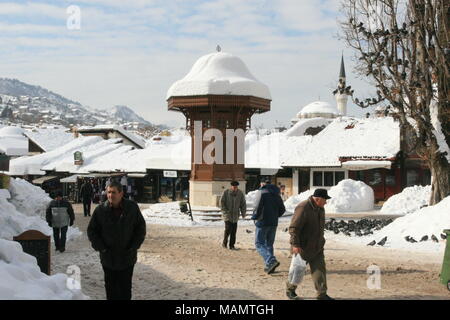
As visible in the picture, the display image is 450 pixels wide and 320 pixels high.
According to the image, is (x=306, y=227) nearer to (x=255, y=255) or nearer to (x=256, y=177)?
(x=255, y=255)

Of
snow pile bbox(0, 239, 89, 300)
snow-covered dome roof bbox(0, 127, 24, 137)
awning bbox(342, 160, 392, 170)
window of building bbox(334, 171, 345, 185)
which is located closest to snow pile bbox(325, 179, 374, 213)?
awning bbox(342, 160, 392, 170)

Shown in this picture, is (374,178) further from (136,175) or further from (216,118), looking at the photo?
(136,175)

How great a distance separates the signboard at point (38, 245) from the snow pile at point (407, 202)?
19968 mm

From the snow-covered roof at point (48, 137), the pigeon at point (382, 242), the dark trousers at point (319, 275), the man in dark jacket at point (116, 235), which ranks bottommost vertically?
the pigeon at point (382, 242)

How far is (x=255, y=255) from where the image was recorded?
1202 centimetres

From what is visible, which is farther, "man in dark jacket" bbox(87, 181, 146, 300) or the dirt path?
the dirt path

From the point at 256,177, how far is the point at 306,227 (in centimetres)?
2785

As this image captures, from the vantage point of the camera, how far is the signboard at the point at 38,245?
8.37 metres

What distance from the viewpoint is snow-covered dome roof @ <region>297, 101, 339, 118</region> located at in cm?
7594

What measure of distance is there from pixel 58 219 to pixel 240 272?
5069 millimetres

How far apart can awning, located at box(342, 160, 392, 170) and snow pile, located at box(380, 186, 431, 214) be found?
4.87m

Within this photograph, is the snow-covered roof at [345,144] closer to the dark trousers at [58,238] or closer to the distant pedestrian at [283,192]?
the distant pedestrian at [283,192]

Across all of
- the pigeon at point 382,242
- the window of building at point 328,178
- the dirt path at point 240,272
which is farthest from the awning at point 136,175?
the pigeon at point 382,242

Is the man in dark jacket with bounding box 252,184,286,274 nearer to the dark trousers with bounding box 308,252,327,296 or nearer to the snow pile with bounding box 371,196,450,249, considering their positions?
the dark trousers with bounding box 308,252,327,296
